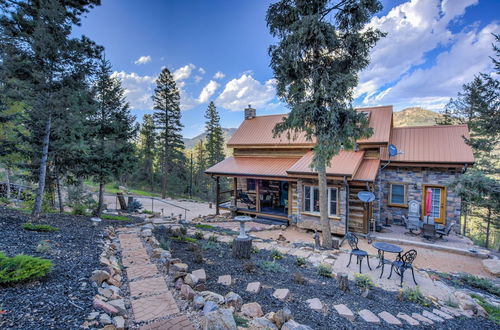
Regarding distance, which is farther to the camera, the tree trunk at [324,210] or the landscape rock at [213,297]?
the tree trunk at [324,210]

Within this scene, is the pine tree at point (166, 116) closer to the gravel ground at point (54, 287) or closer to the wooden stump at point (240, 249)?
the gravel ground at point (54, 287)

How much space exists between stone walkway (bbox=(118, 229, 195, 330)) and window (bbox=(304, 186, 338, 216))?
7659mm

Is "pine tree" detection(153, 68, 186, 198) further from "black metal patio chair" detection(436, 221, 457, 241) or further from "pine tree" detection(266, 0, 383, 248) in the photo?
"black metal patio chair" detection(436, 221, 457, 241)

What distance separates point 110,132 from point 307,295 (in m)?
8.94

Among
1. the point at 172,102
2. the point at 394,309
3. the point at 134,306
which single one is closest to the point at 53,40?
the point at 134,306

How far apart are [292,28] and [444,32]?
9.59m

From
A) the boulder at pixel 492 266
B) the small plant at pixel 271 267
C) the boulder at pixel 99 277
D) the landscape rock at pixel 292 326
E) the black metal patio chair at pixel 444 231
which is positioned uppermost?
the boulder at pixel 99 277

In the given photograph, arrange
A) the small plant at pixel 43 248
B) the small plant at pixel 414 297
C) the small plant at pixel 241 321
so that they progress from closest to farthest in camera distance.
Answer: the small plant at pixel 241 321 < the small plant at pixel 43 248 < the small plant at pixel 414 297

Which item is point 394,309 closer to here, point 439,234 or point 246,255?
point 246,255

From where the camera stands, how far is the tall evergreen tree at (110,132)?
8422 mm

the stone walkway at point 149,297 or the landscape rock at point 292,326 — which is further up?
the landscape rock at point 292,326

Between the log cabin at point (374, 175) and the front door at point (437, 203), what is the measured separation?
38 mm

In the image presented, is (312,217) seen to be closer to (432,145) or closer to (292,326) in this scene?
(432,145)

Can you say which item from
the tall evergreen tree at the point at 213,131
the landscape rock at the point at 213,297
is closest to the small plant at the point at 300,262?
the landscape rock at the point at 213,297
